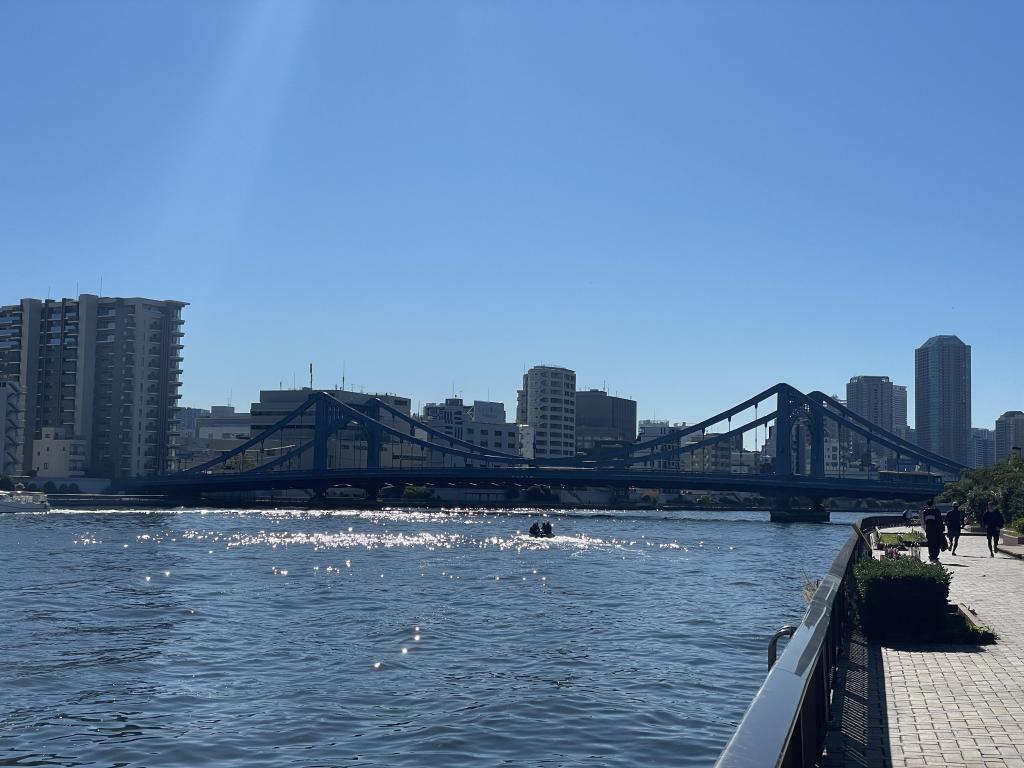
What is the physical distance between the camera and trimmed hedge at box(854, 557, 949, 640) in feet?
65.2

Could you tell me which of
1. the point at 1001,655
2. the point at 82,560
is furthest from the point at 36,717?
the point at 82,560

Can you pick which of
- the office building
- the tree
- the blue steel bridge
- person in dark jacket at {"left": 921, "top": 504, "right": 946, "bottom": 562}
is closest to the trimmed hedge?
person in dark jacket at {"left": 921, "top": 504, "right": 946, "bottom": 562}

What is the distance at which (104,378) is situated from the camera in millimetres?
170875

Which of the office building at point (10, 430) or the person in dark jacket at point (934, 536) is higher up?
the office building at point (10, 430)

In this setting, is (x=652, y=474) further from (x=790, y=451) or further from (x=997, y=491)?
(x=997, y=491)

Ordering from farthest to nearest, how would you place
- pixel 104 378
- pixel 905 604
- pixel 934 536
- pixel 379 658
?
pixel 104 378 → pixel 934 536 → pixel 379 658 → pixel 905 604

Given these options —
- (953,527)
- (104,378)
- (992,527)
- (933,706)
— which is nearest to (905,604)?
(933,706)

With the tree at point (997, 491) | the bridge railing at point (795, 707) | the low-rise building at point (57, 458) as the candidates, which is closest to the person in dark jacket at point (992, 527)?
the tree at point (997, 491)

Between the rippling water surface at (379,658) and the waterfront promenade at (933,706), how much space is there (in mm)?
2956

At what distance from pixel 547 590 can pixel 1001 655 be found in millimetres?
26699

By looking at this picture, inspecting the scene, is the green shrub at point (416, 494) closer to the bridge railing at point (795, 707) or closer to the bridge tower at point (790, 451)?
the bridge tower at point (790, 451)

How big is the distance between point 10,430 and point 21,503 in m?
52.6

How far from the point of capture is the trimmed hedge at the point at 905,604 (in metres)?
19.9

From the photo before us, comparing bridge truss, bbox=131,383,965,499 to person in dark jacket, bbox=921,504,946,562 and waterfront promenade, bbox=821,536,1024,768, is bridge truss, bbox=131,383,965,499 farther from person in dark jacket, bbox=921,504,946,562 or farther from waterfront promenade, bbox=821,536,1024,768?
waterfront promenade, bbox=821,536,1024,768
